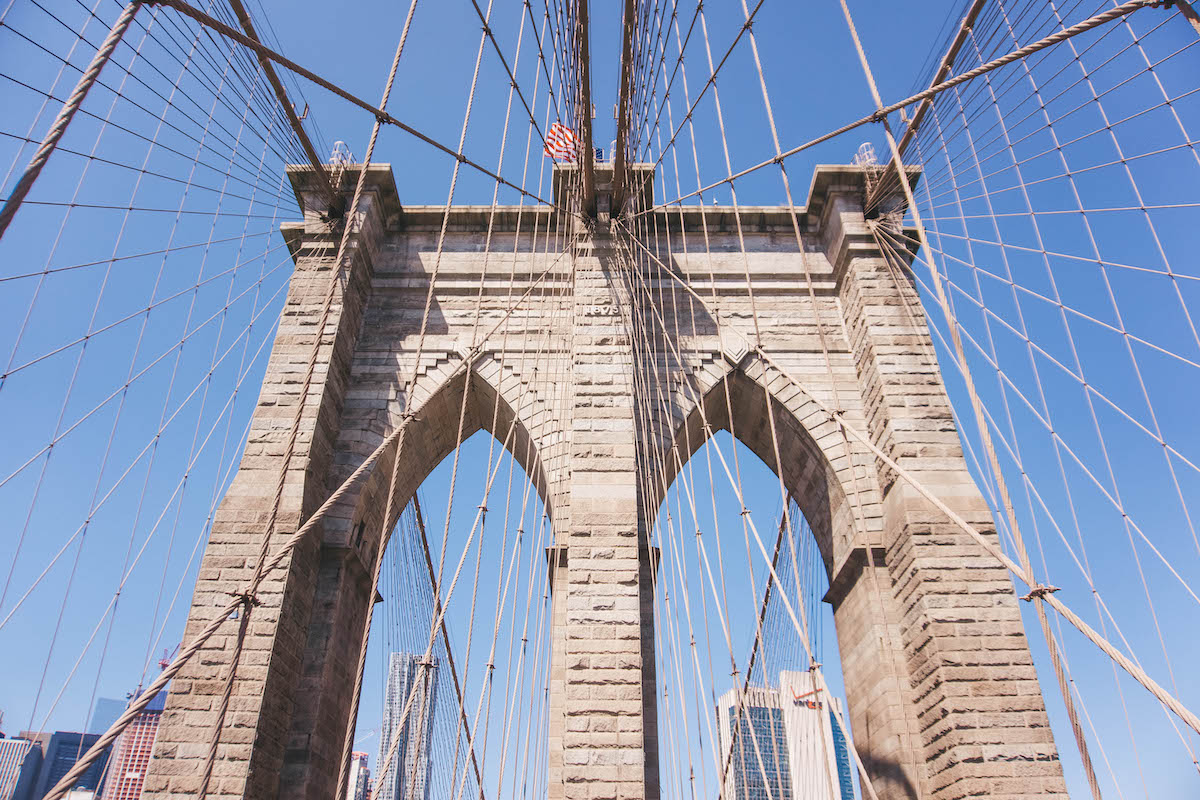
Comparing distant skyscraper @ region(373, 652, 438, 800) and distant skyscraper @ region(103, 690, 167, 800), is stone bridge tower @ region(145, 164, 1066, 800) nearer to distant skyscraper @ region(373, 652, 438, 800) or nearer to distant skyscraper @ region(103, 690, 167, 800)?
distant skyscraper @ region(373, 652, 438, 800)

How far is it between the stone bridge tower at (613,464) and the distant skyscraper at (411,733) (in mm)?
1165

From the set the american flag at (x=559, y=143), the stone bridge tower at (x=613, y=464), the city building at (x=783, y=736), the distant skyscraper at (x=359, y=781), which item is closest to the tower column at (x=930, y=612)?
the stone bridge tower at (x=613, y=464)

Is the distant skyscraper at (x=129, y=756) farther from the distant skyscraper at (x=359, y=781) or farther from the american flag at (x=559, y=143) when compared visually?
the american flag at (x=559, y=143)

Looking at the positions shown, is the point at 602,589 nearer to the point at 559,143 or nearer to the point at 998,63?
the point at 998,63

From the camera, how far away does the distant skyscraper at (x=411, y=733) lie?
6816mm

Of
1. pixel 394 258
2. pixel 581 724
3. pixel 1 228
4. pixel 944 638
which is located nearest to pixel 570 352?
pixel 394 258

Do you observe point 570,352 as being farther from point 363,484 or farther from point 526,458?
point 363,484

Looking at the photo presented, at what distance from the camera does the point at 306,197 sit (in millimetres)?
10820

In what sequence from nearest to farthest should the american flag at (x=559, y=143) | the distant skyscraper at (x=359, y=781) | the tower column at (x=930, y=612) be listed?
the tower column at (x=930, y=612) → the american flag at (x=559, y=143) → the distant skyscraper at (x=359, y=781)

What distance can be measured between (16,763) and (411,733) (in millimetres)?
89888

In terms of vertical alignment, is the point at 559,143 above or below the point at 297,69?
above

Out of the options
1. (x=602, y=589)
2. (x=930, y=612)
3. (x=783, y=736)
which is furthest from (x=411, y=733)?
(x=930, y=612)

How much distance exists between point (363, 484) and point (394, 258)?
3442mm

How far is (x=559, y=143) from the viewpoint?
13031 mm
